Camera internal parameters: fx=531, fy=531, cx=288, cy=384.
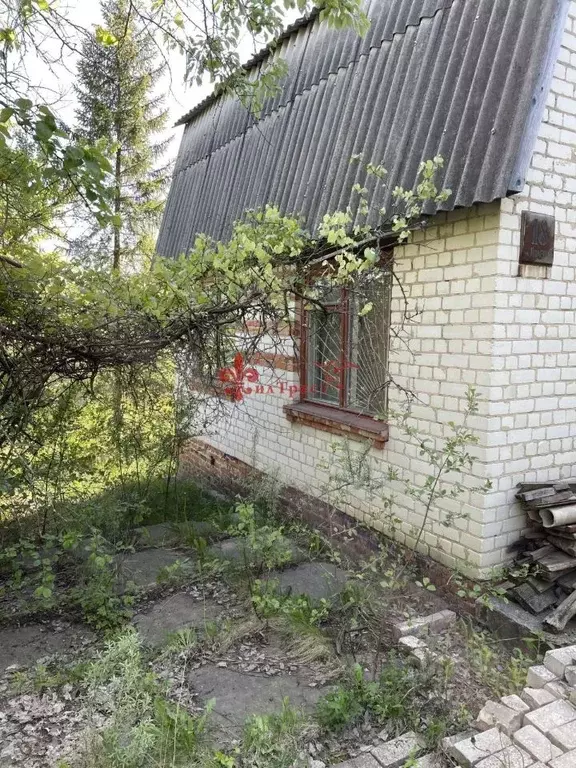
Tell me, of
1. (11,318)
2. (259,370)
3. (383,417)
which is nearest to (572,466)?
(383,417)

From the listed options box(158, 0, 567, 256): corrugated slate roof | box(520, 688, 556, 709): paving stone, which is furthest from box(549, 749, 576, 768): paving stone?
box(158, 0, 567, 256): corrugated slate roof

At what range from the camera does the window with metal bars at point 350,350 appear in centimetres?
498

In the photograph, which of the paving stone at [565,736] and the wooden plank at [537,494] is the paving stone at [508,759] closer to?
the paving stone at [565,736]

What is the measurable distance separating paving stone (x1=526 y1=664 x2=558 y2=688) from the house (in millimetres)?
895

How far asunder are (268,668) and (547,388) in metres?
2.95

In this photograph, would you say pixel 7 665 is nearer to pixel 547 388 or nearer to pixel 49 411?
pixel 49 411

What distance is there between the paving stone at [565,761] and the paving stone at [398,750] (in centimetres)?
63

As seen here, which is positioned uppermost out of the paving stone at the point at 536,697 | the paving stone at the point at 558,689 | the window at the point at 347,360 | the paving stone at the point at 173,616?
the window at the point at 347,360

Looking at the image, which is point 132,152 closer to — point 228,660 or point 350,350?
point 350,350

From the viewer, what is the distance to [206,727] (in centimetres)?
294

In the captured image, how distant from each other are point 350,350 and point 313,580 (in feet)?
7.44

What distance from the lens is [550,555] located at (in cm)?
398

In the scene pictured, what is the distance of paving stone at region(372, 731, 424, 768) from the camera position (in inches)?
103

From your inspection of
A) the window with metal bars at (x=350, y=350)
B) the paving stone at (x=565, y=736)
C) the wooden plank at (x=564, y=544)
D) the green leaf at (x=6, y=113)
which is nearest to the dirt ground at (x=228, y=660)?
the paving stone at (x=565, y=736)
